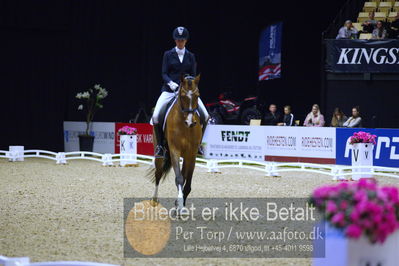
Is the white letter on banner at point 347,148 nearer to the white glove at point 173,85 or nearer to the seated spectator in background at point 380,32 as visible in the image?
the seated spectator in background at point 380,32

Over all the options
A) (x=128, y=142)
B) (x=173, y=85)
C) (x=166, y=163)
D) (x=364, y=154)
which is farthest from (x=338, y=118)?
(x=173, y=85)

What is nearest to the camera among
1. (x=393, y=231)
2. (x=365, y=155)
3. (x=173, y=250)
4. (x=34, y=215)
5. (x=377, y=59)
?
(x=393, y=231)

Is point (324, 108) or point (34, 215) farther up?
point (324, 108)

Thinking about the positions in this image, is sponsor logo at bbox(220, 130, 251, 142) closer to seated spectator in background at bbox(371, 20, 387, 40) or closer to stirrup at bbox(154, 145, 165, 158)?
seated spectator in background at bbox(371, 20, 387, 40)

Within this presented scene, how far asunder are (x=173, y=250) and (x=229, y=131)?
1247 centimetres

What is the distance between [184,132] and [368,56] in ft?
34.5

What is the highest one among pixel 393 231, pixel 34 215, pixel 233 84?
pixel 233 84

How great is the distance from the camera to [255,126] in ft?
60.7

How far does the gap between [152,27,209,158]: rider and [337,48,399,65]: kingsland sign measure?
31.7 ft

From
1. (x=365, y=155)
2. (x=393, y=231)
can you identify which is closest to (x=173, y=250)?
(x=393, y=231)

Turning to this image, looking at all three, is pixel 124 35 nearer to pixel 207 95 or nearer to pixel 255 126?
pixel 207 95

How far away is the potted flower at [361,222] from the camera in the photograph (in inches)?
154

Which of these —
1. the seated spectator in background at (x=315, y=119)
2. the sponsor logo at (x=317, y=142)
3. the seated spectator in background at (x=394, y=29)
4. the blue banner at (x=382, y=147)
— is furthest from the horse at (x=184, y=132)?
the seated spectator in background at (x=394, y=29)

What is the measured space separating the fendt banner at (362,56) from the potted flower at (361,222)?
14.7 m
